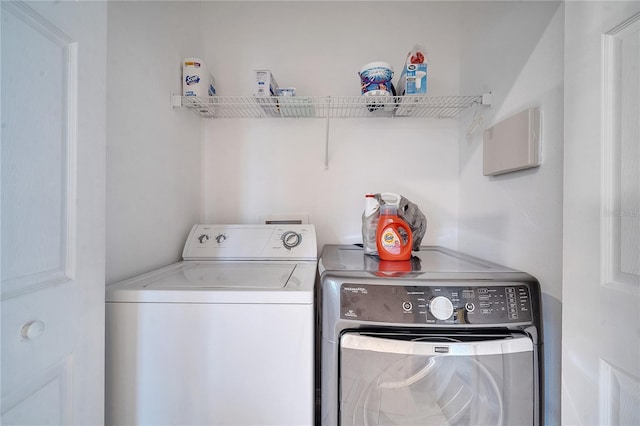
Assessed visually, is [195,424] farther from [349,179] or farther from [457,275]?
[349,179]

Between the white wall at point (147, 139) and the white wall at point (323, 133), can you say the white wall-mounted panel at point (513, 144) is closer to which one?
the white wall at point (323, 133)

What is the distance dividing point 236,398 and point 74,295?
56 centimetres

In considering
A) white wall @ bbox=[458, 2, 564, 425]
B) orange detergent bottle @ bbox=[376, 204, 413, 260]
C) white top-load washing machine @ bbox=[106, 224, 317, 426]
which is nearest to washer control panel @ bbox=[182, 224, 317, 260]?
orange detergent bottle @ bbox=[376, 204, 413, 260]

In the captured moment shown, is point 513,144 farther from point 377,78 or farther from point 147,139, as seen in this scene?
point 147,139

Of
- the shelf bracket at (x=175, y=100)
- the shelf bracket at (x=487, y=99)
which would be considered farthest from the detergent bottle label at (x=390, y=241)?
the shelf bracket at (x=175, y=100)

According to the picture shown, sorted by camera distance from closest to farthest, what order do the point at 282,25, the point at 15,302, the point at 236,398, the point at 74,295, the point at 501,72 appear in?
the point at 15,302 < the point at 74,295 < the point at 236,398 < the point at 501,72 < the point at 282,25

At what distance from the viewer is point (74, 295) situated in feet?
2.12

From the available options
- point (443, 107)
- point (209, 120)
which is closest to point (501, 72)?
point (443, 107)

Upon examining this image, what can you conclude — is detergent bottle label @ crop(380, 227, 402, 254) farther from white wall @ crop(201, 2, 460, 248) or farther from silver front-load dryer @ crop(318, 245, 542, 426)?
white wall @ crop(201, 2, 460, 248)

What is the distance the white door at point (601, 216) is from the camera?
1.81 ft

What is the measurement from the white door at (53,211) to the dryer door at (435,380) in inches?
29.3

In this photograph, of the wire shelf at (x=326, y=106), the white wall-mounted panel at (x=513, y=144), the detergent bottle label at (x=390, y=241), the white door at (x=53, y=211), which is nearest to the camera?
the white door at (x=53, y=211)

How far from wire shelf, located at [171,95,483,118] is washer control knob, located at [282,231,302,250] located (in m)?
0.75

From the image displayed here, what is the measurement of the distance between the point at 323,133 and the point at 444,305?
4.16ft
